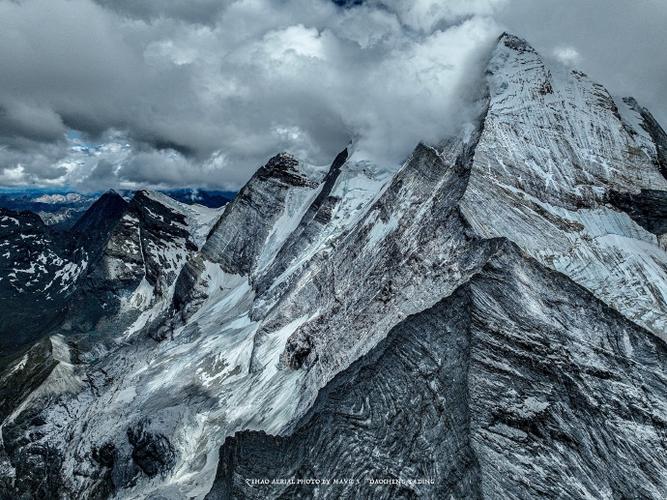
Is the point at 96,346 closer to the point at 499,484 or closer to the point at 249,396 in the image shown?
the point at 249,396

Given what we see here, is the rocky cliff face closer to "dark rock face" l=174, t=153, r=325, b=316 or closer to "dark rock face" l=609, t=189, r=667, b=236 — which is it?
"dark rock face" l=609, t=189, r=667, b=236

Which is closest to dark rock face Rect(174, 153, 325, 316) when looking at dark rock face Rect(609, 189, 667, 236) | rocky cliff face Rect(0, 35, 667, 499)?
rocky cliff face Rect(0, 35, 667, 499)

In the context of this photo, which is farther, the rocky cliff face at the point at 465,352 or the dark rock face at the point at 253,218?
the dark rock face at the point at 253,218

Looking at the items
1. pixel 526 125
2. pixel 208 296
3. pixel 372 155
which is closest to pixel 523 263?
pixel 526 125

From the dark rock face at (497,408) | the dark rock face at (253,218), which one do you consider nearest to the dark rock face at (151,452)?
the dark rock face at (497,408)

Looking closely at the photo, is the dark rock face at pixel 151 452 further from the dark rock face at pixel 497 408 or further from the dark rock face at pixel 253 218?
the dark rock face at pixel 253 218

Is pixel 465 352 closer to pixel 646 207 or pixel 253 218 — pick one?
pixel 646 207
